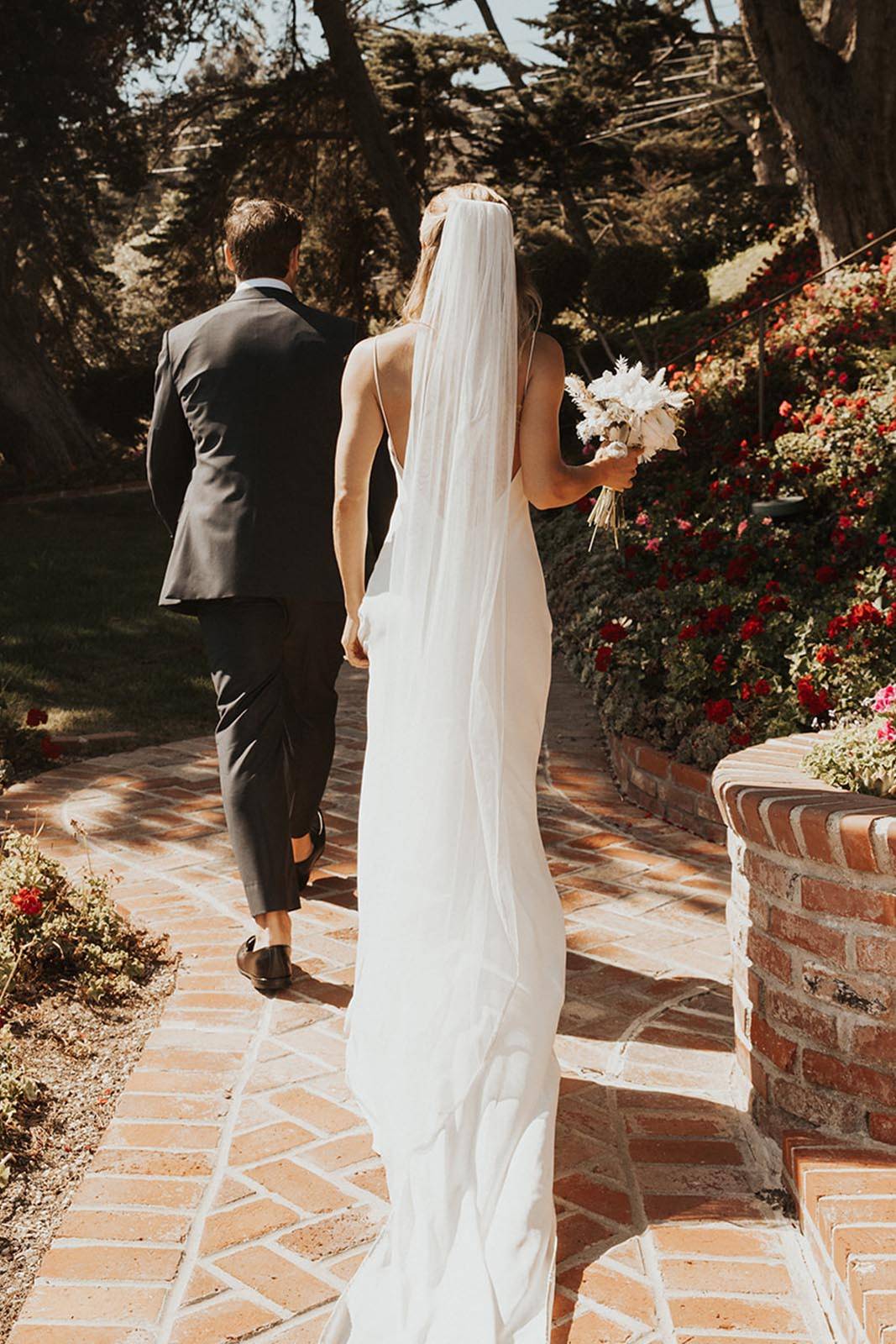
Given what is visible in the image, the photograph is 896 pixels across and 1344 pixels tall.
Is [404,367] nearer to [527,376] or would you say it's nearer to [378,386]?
[378,386]

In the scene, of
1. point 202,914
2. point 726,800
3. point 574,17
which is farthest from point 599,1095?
point 574,17

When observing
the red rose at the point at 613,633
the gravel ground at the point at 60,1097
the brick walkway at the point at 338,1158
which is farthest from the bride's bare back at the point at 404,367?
the red rose at the point at 613,633

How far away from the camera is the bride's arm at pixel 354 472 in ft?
9.59

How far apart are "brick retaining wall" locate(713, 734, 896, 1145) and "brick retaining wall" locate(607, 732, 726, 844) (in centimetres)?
229

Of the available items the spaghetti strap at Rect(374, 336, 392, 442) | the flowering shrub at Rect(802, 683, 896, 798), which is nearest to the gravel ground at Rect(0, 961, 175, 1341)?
the spaghetti strap at Rect(374, 336, 392, 442)

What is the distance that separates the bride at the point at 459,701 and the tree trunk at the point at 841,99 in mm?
9406

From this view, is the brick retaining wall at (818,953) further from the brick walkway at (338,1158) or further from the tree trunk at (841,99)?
the tree trunk at (841,99)

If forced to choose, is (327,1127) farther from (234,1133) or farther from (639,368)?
(639,368)

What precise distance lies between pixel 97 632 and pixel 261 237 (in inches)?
237

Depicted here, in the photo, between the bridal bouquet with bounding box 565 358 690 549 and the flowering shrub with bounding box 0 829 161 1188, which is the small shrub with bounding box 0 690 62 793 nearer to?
the flowering shrub with bounding box 0 829 161 1188

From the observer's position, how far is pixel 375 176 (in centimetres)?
1426

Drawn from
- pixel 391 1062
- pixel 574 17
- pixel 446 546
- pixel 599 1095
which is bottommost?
pixel 599 1095

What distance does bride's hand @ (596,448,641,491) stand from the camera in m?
2.96

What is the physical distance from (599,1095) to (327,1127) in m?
0.67
